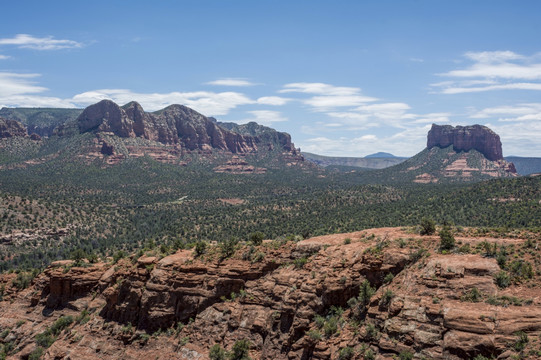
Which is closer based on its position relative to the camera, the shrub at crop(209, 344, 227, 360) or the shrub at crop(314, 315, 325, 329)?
the shrub at crop(314, 315, 325, 329)

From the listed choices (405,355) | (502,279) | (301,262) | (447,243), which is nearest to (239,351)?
(301,262)

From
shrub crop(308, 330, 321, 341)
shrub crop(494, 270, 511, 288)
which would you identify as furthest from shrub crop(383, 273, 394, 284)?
shrub crop(494, 270, 511, 288)

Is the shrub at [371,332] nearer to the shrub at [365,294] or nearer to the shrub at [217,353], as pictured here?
the shrub at [365,294]

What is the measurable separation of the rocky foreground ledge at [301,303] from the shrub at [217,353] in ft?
0.67

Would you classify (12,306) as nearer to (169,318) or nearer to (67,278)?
(67,278)

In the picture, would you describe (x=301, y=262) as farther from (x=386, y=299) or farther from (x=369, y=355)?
(x=369, y=355)

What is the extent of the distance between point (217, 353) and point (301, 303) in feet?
28.3

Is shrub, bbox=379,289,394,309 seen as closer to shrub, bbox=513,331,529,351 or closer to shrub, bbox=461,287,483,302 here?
shrub, bbox=461,287,483,302

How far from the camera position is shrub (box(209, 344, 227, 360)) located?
3256 centimetres

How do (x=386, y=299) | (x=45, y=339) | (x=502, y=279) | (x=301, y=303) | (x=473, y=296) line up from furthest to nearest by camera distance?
(x=45, y=339) → (x=301, y=303) → (x=386, y=299) → (x=502, y=279) → (x=473, y=296)

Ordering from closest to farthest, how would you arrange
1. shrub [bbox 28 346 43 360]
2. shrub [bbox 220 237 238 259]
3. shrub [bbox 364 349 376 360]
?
shrub [bbox 364 349 376 360]
shrub [bbox 28 346 43 360]
shrub [bbox 220 237 238 259]

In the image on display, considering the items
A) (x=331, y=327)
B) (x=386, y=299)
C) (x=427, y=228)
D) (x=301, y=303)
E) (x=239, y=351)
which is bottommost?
(x=239, y=351)

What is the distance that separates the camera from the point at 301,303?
107 feet

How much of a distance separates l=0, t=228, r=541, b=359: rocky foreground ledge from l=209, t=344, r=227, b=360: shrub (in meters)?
0.21
